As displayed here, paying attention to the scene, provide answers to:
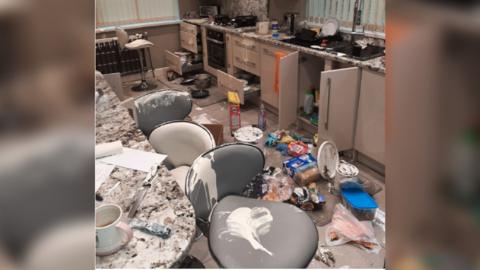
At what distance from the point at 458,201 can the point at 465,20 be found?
13 centimetres

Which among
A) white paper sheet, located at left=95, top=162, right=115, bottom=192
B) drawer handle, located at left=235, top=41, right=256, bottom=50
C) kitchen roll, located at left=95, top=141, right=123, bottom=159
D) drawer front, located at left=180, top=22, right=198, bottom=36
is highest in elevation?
drawer front, located at left=180, top=22, right=198, bottom=36

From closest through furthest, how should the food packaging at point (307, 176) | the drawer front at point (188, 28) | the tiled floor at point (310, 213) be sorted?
the tiled floor at point (310, 213)
the food packaging at point (307, 176)
the drawer front at point (188, 28)

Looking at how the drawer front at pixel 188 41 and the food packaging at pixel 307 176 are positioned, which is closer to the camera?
the food packaging at pixel 307 176

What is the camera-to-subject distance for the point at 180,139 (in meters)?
1.93

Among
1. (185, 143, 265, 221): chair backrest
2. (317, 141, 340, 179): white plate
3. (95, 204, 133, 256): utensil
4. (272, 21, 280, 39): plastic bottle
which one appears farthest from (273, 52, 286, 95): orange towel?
(95, 204, 133, 256): utensil

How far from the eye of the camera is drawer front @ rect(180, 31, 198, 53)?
492cm

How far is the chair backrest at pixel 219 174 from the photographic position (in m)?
1.46

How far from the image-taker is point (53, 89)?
0.86 ft

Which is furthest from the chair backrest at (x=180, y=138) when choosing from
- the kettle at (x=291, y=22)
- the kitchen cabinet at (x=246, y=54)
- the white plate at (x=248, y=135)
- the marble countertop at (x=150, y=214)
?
the kettle at (x=291, y=22)

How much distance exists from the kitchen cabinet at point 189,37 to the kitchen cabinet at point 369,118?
2981mm

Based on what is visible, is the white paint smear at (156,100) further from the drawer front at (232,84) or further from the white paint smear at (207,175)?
the drawer front at (232,84)

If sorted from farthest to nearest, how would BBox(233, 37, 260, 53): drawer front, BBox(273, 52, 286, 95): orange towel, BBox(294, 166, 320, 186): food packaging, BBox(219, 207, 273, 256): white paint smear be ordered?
BBox(233, 37, 260, 53): drawer front
BBox(273, 52, 286, 95): orange towel
BBox(294, 166, 320, 186): food packaging
BBox(219, 207, 273, 256): white paint smear

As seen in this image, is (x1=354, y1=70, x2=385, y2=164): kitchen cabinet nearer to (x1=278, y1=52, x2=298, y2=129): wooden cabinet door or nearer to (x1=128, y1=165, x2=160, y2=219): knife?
(x1=278, y1=52, x2=298, y2=129): wooden cabinet door

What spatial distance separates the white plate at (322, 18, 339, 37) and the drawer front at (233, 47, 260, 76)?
2.51 feet
